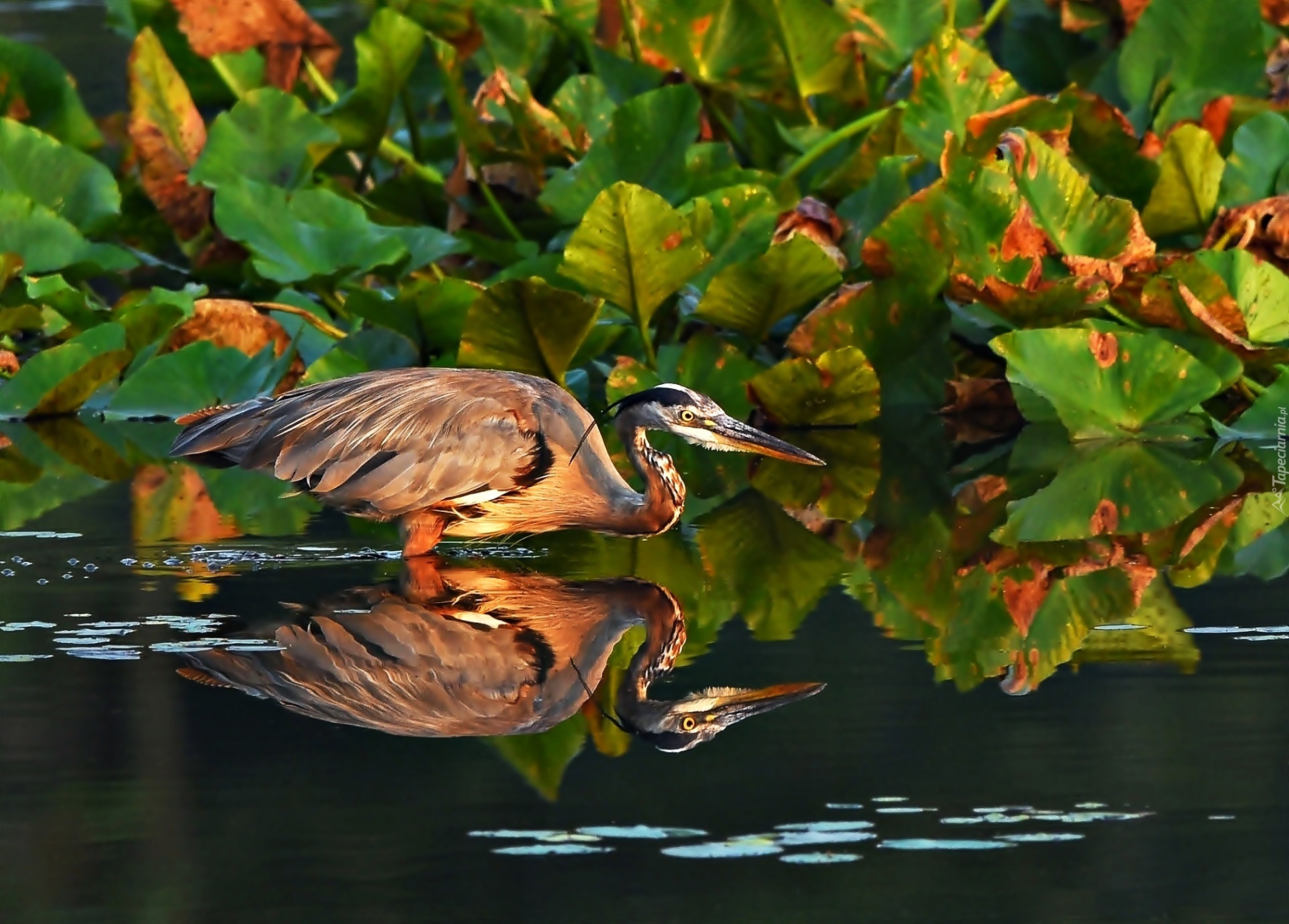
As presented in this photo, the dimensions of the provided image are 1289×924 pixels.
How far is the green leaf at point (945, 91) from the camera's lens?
8.52m

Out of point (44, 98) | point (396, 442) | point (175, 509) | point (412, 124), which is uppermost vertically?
point (44, 98)

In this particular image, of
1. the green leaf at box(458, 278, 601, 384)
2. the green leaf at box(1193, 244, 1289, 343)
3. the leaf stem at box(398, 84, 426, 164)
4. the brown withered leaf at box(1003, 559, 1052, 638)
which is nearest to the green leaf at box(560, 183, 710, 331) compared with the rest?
the green leaf at box(458, 278, 601, 384)

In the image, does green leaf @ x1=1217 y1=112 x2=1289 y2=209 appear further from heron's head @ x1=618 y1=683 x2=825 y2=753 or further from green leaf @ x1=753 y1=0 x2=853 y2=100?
heron's head @ x1=618 y1=683 x2=825 y2=753

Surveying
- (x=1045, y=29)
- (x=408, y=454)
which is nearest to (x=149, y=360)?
(x=408, y=454)

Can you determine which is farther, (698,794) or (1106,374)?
(1106,374)

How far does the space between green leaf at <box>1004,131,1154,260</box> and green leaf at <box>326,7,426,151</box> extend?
2914 millimetres

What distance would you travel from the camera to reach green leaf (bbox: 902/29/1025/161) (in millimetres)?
8516

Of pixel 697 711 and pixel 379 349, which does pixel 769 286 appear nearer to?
pixel 379 349

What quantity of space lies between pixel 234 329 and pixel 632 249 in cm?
201

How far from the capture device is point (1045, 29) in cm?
1091

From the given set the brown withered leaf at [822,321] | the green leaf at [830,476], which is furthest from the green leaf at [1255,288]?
the green leaf at [830,476]

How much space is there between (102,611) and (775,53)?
4673mm

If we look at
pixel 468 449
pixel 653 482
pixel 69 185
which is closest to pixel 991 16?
pixel 69 185

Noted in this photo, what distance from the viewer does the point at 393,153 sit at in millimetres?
9969
